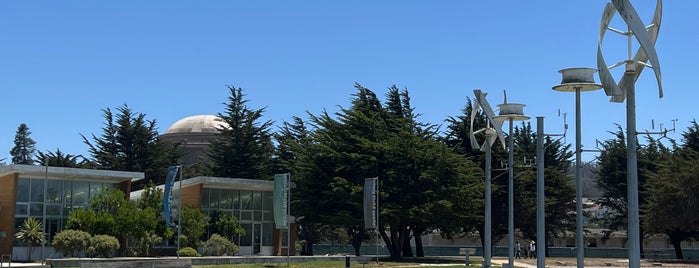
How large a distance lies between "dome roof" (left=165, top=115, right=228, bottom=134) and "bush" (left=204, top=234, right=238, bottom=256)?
38120 millimetres

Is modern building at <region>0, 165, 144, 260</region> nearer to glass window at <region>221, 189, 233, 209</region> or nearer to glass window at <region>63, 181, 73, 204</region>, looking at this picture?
glass window at <region>63, 181, 73, 204</region>

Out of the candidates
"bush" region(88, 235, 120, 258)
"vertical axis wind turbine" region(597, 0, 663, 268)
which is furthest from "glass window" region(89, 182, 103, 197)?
"vertical axis wind turbine" region(597, 0, 663, 268)

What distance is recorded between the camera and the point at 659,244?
272ft

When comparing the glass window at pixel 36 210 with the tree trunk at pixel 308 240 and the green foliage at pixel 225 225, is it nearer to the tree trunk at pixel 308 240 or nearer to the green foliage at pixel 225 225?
the green foliage at pixel 225 225

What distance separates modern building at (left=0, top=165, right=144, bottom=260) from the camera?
44812mm

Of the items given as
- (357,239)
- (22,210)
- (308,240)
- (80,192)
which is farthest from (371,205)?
(308,240)

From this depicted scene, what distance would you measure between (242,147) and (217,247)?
20127 millimetres

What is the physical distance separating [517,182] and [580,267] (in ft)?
102

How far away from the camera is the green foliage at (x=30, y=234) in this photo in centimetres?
4459

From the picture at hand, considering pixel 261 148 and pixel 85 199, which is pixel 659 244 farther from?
pixel 85 199

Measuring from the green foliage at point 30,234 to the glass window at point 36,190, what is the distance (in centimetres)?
119

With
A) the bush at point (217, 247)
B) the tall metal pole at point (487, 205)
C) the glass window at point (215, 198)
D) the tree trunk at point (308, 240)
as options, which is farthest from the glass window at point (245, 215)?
the tall metal pole at point (487, 205)

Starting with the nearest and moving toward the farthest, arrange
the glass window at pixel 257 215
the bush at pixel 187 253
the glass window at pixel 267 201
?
the bush at pixel 187 253 < the glass window at pixel 257 215 < the glass window at pixel 267 201

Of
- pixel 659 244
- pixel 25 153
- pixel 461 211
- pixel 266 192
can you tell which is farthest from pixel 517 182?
pixel 25 153
